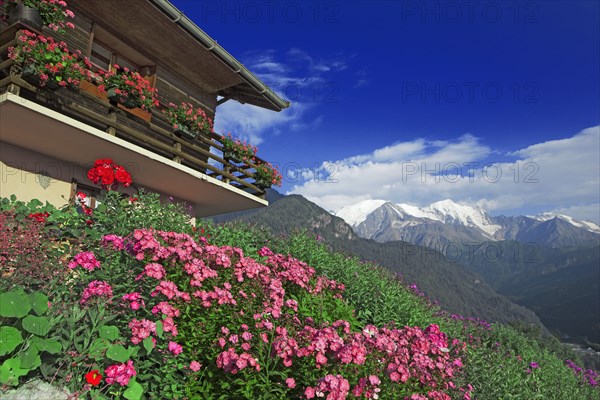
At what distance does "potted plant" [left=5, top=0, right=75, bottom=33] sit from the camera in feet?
25.2

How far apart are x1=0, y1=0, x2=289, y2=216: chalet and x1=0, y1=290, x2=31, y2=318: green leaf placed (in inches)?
220

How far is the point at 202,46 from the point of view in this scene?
38.7 feet

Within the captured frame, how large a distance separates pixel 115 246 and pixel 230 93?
11928 millimetres

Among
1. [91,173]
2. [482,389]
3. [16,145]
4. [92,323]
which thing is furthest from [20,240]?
[482,389]

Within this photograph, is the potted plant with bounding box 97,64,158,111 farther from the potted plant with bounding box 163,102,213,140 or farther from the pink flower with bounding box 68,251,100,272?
the pink flower with bounding box 68,251,100,272

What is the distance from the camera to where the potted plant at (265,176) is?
45.7 ft

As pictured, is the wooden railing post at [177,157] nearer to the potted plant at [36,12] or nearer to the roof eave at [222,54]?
the roof eave at [222,54]

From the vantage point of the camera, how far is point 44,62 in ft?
24.6

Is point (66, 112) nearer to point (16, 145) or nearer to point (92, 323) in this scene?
point (16, 145)

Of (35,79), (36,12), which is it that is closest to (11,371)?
(35,79)

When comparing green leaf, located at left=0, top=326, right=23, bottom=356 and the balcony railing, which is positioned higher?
the balcony railing

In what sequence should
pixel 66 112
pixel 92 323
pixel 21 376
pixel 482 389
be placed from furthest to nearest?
1. pixel 66 112
2. pixel 482 389
3. pixel 92 323
4. pixel 21 376

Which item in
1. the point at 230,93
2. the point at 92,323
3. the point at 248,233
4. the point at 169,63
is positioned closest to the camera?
the point at 92,323

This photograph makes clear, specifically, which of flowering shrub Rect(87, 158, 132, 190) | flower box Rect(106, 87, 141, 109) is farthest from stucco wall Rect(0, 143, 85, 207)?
flower box Rect(106, 87, 141, 109)
